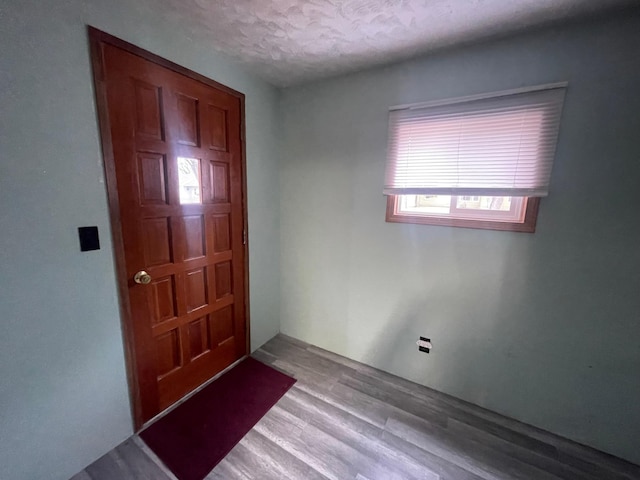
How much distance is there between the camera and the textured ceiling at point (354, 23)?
1.19 m

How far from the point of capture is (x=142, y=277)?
1.38 m

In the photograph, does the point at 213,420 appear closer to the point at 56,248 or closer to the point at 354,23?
the point at 56,248

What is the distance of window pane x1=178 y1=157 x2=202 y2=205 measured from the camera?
1.53m

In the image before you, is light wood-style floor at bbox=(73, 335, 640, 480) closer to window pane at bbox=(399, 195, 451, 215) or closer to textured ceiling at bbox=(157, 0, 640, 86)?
window pane at bbox=(399, 195, 451, 215)

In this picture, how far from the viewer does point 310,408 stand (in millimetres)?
1692

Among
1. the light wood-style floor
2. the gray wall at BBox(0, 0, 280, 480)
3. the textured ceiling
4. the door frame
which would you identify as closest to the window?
the textured ceiling

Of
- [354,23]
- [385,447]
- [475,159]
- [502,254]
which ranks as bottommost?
[385,447]

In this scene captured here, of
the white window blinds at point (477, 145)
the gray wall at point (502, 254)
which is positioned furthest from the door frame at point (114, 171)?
the white window blinds at point (477, 145)

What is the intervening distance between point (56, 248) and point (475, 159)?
2285 mm

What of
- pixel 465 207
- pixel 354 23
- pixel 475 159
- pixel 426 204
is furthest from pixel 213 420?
pixel 354 23

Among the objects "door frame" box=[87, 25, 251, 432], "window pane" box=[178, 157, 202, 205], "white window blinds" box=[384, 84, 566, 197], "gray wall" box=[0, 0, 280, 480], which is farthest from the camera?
"window pane" box=[178, 157, 202, 205]

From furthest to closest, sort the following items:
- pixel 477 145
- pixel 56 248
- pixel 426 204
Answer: pixel 426 204 → pixel 477 145 → pixel 56 248

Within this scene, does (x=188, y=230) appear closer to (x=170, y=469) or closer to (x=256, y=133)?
(x=256, y=133)

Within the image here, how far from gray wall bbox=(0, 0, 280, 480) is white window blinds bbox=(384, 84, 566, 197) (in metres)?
1.56
